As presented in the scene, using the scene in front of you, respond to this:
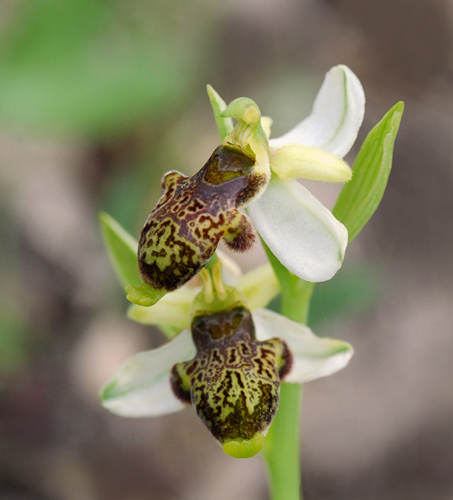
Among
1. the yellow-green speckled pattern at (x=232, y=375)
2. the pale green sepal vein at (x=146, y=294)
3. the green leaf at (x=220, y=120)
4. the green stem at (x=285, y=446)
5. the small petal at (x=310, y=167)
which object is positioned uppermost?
the green leaf at (x=220, y=120)

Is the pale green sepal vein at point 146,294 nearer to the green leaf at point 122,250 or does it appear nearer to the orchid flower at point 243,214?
the orchid flower at point 243,214

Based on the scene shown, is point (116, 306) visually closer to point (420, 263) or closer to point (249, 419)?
point (420, 263)

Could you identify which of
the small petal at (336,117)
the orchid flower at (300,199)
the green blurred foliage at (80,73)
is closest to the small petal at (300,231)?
the orchid flower at (300,199)

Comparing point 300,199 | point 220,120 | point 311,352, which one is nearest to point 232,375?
point 311,352

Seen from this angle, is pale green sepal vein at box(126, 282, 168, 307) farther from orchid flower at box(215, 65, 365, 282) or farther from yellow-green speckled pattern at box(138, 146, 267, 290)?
orchid flower at box(215, 65, 365, 282)

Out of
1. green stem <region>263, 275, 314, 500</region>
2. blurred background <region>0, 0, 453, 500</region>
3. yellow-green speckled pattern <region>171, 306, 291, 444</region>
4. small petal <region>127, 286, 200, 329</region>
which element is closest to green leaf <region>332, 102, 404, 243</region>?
green stem <region>263, 275, 314, 500</region>

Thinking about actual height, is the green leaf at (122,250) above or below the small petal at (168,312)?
above
